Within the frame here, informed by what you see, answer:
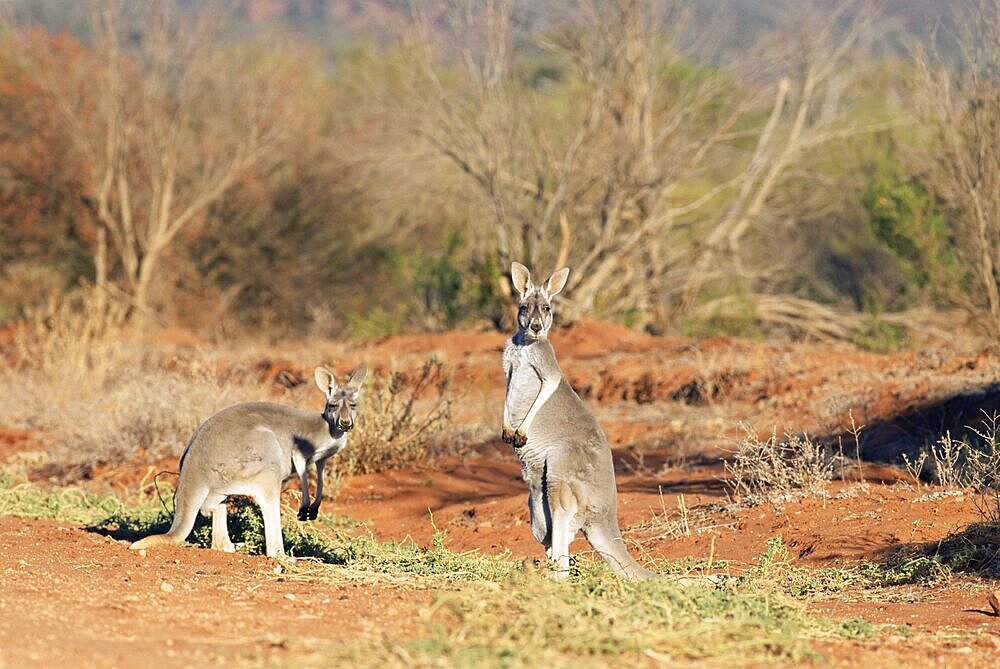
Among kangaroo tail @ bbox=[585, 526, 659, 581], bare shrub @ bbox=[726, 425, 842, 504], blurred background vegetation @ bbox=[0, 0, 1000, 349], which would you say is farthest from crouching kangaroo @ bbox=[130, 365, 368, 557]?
blurred background vegetation @ bbox=[0, 0, 1000, 349]

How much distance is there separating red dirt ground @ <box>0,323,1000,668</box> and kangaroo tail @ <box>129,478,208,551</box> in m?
0.17

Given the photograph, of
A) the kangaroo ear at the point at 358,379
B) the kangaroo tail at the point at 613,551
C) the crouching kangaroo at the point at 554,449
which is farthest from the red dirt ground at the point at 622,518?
the kangaroo ear at the point at 358,379

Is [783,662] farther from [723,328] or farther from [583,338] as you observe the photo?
[723,328]

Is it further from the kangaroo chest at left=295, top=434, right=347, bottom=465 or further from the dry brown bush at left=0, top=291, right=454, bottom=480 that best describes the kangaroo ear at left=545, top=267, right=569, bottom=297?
the dry brown bush at left=0, top=291, right=454, bottom=480

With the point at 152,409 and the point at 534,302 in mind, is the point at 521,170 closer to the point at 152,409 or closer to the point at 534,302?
the point at 152,409

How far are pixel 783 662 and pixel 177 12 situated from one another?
23.4m

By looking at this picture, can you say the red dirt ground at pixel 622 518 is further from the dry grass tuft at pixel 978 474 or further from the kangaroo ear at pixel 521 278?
the kangaroo ear at pixel 521 278

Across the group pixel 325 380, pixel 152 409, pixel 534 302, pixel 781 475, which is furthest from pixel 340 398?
pixel 152 409

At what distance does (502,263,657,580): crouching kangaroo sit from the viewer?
6.80 m

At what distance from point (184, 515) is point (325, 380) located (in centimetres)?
126

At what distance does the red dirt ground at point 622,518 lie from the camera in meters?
5.46

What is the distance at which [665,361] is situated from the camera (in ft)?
56.0

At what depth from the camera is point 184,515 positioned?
26.0 ft

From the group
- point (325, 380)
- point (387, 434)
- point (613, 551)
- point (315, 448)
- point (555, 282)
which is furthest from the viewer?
point (387, 434)
